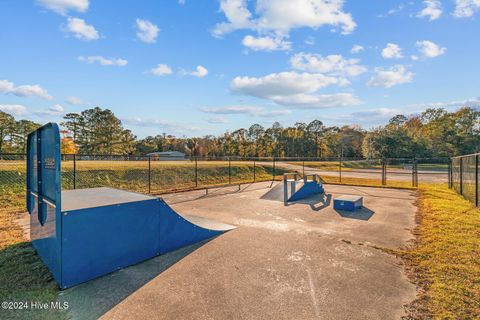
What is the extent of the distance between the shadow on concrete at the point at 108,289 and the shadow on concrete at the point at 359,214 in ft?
19.1

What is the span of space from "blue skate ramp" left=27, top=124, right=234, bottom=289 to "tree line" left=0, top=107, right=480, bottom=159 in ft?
155

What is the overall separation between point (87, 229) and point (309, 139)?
7031 centimetres

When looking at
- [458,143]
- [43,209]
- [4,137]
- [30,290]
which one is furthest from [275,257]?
[4,137]

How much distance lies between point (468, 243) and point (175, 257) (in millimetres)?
5906

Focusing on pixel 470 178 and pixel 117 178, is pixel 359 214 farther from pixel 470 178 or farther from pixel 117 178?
pixel 117 178

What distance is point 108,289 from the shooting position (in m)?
3.61

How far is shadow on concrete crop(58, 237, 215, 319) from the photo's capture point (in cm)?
315

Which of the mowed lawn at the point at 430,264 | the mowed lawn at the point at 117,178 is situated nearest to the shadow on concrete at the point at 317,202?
the mowed lawn at the point at 430,264

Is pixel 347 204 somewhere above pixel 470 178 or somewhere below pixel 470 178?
below

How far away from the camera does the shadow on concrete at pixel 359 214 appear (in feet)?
26.8

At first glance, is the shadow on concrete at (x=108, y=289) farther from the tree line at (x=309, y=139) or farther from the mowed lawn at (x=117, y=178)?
the tree line at (x=309, y=139)

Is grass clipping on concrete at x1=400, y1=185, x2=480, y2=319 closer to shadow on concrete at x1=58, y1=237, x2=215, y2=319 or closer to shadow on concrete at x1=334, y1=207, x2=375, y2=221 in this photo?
shadow on concrete at x1=334, y1=207, x2=375, y2=221

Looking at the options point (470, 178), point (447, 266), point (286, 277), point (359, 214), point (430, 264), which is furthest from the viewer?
point (470, 178)

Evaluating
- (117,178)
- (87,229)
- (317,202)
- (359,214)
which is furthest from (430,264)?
(117,178)
